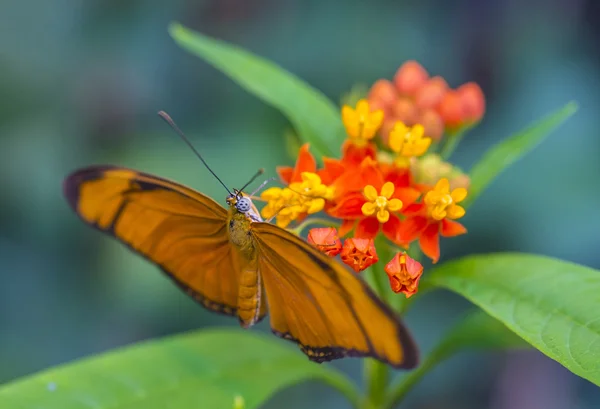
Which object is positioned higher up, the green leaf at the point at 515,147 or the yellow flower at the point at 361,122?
the green leaf at the point at 515,147

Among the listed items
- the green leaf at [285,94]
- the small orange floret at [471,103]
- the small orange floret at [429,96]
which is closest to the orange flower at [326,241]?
the green leaf at [285,94]

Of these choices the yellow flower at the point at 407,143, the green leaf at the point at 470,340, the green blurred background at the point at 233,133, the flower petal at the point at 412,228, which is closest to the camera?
the flower petal at the point at 412,228

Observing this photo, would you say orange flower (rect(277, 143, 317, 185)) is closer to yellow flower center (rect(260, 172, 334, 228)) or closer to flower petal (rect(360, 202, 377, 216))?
yellow flower center (rect(260, 172, 334, 228))

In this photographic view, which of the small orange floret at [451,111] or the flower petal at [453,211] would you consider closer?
the flower petal at [453,211]

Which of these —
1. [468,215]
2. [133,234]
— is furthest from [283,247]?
[468,215]

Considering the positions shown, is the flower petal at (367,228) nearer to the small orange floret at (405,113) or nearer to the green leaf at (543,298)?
the green leaf at (543,298)

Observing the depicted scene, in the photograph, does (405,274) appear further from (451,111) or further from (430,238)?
(451,111)

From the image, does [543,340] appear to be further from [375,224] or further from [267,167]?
[267,167]

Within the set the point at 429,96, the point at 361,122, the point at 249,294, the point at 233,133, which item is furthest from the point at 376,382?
the point at 233,133
